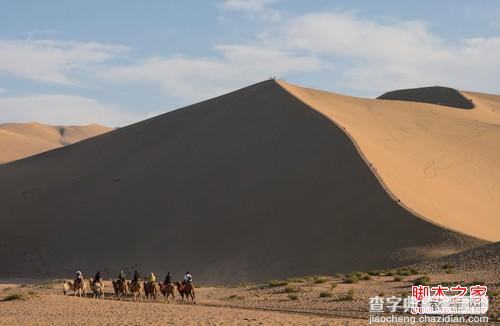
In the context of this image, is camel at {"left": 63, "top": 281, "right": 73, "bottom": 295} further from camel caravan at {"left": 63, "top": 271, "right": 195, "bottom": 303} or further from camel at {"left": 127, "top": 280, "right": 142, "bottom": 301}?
camel at {"left": 127, "top": 280, "right": 142, "bottom": 301}

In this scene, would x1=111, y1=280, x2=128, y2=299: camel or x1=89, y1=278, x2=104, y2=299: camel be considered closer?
x1=89, y1=278, x2=104, y2=299: camel

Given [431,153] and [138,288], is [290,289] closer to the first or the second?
[138,288]

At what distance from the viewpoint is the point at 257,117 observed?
57.8 m

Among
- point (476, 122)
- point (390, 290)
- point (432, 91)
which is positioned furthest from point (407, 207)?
point (432, 91)

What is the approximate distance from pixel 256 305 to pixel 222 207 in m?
21.7

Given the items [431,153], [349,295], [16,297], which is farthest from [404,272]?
[431,153]

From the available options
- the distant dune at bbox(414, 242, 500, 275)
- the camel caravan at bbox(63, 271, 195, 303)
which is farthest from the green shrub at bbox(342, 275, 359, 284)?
the camel caravan at bbox(63, 271, 195, 303)

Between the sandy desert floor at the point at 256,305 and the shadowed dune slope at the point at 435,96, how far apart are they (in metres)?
54.7

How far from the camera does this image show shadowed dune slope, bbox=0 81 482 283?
38.2 m

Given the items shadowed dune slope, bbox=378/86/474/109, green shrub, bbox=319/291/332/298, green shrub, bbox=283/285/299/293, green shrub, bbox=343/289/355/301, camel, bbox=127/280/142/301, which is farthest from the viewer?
shadowed dune slope, bbox=378/86/474/109

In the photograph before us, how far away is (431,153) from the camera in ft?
172

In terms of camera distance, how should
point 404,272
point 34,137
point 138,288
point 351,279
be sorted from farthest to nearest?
point 34,137, point 404,272, point 351,279, point 138,288

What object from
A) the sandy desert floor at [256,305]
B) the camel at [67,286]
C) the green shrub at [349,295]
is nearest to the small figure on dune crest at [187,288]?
the sandy desert floor at [256,305]

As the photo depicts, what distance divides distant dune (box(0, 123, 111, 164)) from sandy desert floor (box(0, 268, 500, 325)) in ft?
333
